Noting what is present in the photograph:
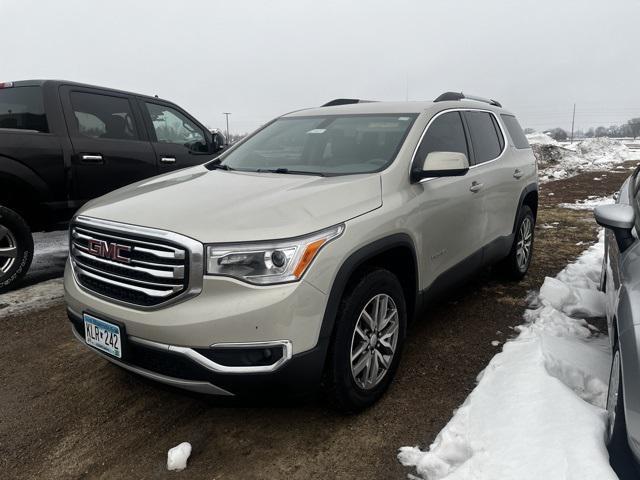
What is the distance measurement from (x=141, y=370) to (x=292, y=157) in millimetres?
1760

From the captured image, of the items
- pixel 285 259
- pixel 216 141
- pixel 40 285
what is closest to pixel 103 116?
pixel 216 141

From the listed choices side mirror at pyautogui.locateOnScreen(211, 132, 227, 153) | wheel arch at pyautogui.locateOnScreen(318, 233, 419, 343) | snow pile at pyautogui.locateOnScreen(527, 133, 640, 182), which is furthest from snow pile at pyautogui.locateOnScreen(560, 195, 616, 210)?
wheel arch at pyautogui.locateOnScreen(318, 233, 419, 343)

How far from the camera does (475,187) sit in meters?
3.79

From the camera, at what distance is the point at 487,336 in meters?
3.80

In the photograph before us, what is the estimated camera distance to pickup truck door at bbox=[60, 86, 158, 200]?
490 cm

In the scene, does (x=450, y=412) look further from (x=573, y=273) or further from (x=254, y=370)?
(x=573, y=273)

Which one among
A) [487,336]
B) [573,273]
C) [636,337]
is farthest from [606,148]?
[636,337]

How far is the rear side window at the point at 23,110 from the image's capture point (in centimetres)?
475

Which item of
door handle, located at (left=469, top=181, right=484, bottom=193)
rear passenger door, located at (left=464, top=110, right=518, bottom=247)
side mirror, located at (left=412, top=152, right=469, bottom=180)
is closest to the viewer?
side mirror, located at (left=412, top=152, right=469, bottom=180)

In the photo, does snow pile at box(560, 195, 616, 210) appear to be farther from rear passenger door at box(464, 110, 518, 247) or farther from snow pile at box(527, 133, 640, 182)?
rear passenger door at box(464, 110, 518, 247)

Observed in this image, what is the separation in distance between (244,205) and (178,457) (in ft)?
4.16

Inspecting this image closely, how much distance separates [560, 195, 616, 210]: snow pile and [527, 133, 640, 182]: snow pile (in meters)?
5.49

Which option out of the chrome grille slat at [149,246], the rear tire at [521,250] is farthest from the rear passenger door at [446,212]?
the chrome grille slat at [149,246]

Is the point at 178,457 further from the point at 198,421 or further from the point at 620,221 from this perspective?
the point at 620,221
